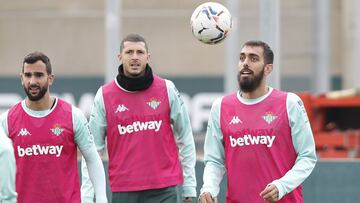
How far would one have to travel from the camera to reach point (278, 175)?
28.7 feet

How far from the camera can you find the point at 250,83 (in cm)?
866

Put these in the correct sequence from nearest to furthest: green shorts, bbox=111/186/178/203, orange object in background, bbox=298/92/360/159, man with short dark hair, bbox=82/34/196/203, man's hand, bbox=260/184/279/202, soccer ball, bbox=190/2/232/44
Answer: man's hand, bbox=260/184/279/202, man with short dark hair, bbox=82/34/196/203, green shorts, bbox=111/186/178/203, soccer ball, bbox=190/2/232/44, orange object in background, bbox=298/92/360/159

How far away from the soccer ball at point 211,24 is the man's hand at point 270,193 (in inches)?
72.4

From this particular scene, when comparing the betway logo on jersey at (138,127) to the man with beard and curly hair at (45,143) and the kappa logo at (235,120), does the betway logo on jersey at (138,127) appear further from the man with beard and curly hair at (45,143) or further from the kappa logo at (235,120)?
the kappa logo at (235,120)

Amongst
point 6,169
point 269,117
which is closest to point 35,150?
point 269,117

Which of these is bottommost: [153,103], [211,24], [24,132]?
[24,132]

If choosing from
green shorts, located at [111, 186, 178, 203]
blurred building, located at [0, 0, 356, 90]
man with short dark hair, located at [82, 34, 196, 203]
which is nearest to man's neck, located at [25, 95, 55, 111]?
man with short dark hair, located at [82, 34, 196, 203]

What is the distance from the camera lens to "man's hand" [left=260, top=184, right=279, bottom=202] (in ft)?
27.5

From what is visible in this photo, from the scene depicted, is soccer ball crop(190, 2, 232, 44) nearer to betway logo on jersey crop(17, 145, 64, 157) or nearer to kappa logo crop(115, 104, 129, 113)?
kappa logo crop(115, 104, 129, 113)

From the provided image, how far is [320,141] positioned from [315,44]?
160 inches

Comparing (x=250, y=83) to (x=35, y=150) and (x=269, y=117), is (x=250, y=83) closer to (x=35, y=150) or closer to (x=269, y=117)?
(x=269, y=117)

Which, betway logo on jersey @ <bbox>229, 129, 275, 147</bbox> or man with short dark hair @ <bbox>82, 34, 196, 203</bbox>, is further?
man with short dark hair @ <bbox>82, 34, 196, 203</bbox>

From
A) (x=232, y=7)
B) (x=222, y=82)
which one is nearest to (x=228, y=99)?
(x=232, y=7)

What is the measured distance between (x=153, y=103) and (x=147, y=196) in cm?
72
